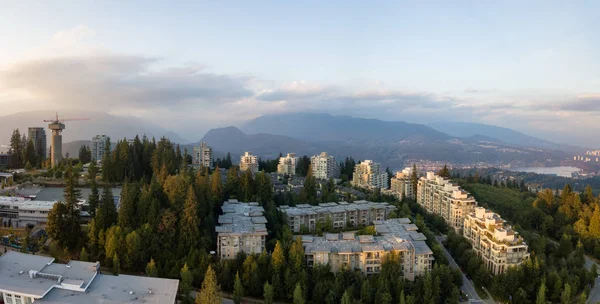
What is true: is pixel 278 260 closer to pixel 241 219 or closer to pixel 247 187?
pixel 241 219

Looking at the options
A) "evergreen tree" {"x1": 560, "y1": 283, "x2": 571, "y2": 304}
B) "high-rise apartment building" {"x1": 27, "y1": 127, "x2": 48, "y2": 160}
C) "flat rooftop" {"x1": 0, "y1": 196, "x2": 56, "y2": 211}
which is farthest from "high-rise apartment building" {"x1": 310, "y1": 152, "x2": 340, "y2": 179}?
"evergreen tree" {"x1": 560, "y1": 283, "x2": 571, "y2": 304}

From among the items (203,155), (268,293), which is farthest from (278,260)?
(203,155)

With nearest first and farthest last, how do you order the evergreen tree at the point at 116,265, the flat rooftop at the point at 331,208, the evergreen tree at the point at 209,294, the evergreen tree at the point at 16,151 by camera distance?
the evergreen tree at the point at 209,294, the evergreen tree at the point at 116,265, the flat rooftop at the point at 331,208, the evergreen tree at the point at 16,151

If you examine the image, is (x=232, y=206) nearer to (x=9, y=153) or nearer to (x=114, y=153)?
(x=114, y=153)

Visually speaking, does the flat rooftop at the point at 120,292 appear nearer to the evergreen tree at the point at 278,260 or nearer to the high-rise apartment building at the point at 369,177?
the evergreen tree at the point at 278,260

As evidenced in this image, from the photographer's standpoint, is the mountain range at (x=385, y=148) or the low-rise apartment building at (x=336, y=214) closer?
the low-rise apartment building at (x=336, y=214)

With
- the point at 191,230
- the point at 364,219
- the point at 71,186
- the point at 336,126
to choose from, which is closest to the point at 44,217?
the point at 71,186

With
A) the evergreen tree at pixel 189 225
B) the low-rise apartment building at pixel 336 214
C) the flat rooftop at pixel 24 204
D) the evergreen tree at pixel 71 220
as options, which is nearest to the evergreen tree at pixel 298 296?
the evergreen tree at pixel 189 225
